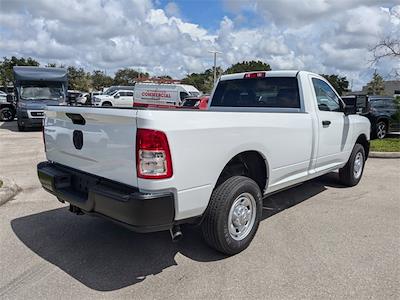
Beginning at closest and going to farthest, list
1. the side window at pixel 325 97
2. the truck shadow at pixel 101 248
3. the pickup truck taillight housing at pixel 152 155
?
the pickup truck taillight housing at pixel 152 155
the truck shadow at pixel 101 248
the side window at pixel 325 97

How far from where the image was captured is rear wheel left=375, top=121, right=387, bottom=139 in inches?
500

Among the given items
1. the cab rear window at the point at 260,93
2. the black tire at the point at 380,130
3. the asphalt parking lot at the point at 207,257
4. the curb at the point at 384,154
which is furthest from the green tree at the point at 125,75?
the asphalt parking lot at the point at 207,257

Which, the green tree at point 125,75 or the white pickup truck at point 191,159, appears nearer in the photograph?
the white pickup truck at point 191,159

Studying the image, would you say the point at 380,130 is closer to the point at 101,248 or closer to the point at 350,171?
the point at 350,171

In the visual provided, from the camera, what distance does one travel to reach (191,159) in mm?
3127


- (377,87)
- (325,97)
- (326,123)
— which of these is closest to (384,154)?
(325,97)

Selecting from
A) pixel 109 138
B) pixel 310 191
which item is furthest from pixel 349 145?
pixel 109 138

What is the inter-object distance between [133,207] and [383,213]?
3835 mm

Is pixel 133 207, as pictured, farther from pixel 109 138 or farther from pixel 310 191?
pixel 310 191

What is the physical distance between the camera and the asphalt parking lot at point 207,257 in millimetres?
3176

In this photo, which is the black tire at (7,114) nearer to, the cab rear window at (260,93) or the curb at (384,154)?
the cab rear window at (260,93)

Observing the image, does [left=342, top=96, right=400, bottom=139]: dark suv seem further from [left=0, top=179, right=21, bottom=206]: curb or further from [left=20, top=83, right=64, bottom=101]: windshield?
[left=20, top=83, right=64, bottom=101]: windshield

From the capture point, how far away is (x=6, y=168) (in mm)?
8258

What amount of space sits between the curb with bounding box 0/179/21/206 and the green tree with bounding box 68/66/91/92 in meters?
63.8
